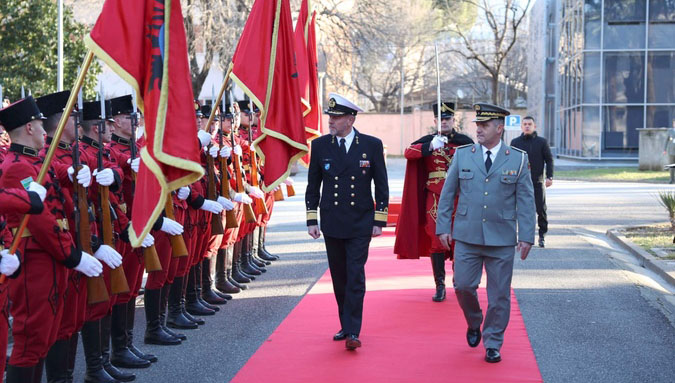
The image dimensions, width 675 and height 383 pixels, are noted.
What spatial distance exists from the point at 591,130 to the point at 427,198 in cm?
3141

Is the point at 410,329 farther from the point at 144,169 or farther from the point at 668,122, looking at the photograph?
the point at 668,122

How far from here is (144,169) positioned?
18.6 ft

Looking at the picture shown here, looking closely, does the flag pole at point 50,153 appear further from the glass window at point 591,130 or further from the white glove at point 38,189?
the glass window at point 591,130

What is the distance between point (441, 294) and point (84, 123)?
4525 mm

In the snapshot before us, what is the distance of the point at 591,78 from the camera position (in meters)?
39.4

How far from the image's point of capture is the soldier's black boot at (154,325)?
795cm

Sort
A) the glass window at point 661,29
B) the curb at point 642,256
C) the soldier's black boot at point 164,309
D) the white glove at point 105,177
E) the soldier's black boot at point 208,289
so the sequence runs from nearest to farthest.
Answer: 1. the white glove at point 105,177
2. the soldier's black boot at point 164,309
3. the soldier's black boot at point 208,289
4. the curb at point 642,256
5. the glass window at point 661,29

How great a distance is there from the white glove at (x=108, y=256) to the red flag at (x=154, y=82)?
59 centimetres

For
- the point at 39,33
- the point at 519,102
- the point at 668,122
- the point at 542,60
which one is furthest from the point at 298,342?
the point at 519,102

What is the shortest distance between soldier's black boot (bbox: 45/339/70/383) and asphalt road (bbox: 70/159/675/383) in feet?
2.99

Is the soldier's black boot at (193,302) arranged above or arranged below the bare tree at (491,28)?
below

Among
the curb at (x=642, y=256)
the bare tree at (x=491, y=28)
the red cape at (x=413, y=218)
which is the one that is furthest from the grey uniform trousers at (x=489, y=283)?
the bare tree at (x=491, y=28)

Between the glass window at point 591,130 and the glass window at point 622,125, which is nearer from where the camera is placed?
the glass window at point 622,125

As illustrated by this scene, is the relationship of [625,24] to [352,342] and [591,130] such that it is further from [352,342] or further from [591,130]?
[352,342]
